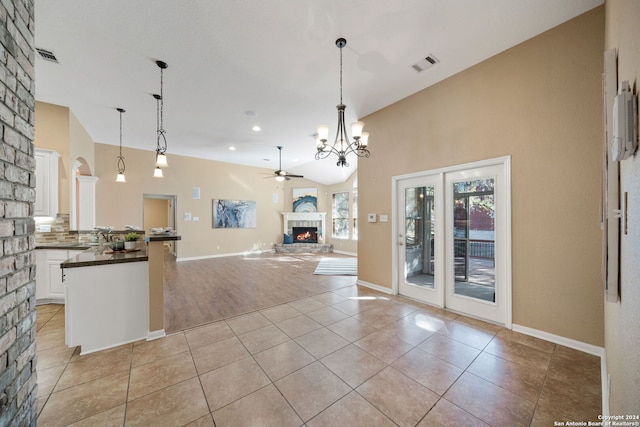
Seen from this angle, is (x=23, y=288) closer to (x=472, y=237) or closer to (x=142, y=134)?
(x=472, y=237)

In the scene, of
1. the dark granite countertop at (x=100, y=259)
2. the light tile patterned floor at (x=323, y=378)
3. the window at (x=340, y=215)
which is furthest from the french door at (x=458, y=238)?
the window at (x=340, y=215)

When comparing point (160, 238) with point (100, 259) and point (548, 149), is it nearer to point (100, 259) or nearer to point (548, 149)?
point (100, 259)

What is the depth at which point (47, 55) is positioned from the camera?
A: 9.38 feet

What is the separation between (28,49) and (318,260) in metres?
6.84

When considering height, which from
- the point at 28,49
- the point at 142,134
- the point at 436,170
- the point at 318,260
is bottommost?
the point at 318,260

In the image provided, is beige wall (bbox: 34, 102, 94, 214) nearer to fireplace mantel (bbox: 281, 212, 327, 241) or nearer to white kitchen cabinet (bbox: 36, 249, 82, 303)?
white kitchen cabinet (bbox: 36, 249, 82, 303)

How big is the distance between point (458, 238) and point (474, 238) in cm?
19

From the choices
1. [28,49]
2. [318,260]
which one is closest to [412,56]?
[28,49]

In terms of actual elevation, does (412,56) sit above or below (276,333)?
above

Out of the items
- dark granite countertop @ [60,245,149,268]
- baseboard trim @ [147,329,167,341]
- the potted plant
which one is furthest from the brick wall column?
the potted plant

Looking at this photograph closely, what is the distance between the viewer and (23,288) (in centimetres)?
124

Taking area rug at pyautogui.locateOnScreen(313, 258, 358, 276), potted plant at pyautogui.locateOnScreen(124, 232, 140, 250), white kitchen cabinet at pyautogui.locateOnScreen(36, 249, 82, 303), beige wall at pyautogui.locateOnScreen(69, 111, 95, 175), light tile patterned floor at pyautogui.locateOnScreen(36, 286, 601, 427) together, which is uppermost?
beige wall at pyautogui.locateOnScreen(69, 111, 95, 175)

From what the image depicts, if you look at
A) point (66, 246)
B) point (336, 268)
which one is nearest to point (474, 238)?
point (336, 268)

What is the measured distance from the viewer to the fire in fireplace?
9.67 m
